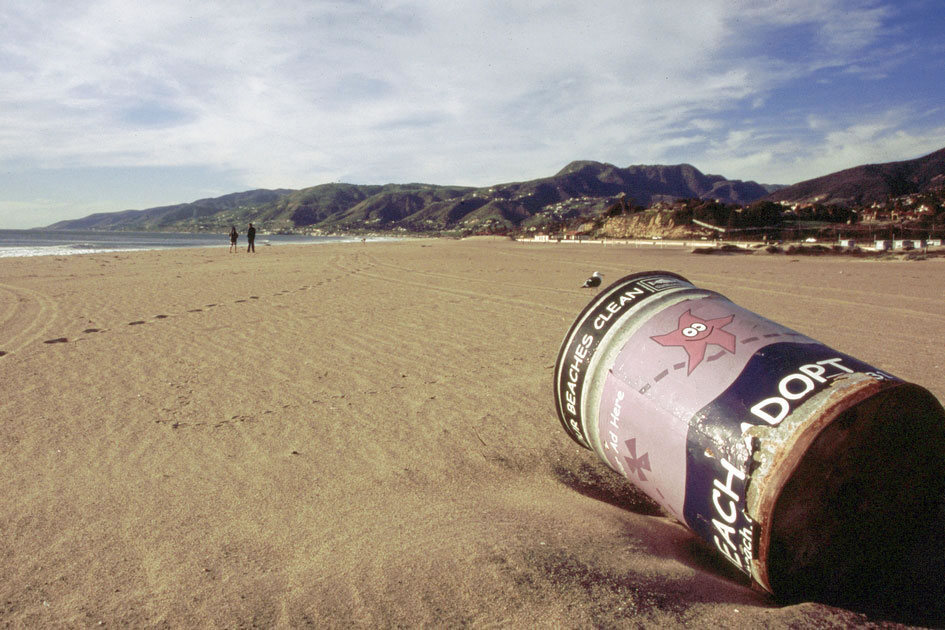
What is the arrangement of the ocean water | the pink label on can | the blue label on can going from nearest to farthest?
the blue label on can
the pink label on can
the ocean water

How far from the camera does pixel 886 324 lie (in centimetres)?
751

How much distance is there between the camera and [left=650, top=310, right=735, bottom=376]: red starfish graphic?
2.33 meters

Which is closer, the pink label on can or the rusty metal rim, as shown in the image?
the rusty metal rim

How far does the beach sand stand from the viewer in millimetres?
1980

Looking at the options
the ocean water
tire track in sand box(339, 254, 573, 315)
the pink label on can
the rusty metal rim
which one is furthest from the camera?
the ocean water

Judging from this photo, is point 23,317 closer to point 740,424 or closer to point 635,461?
point 635,461

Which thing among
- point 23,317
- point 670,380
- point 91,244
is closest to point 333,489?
point 670,380

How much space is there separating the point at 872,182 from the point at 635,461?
77540 millimetres

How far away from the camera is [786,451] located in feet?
5.86

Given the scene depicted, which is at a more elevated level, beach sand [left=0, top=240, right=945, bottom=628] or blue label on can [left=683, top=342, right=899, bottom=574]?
blue label on can [left=683, top=342, right=899, bottom=574]

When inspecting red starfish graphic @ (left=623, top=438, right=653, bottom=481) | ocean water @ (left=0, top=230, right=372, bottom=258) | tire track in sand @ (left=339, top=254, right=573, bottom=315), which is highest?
ocean water @ (left=0, top=230, right=372, bottom=258)

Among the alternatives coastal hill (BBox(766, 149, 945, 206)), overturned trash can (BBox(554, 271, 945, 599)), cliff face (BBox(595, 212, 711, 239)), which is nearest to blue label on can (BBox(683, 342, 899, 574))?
overturned trash can (BBox(554, 271, 945, 599))

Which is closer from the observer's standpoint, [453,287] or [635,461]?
[635,461]

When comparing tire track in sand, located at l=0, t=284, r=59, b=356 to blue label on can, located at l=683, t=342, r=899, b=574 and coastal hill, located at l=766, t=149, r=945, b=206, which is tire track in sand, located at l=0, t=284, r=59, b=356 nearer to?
blue label on can, located at l=683, t=342, r=899, b=574
